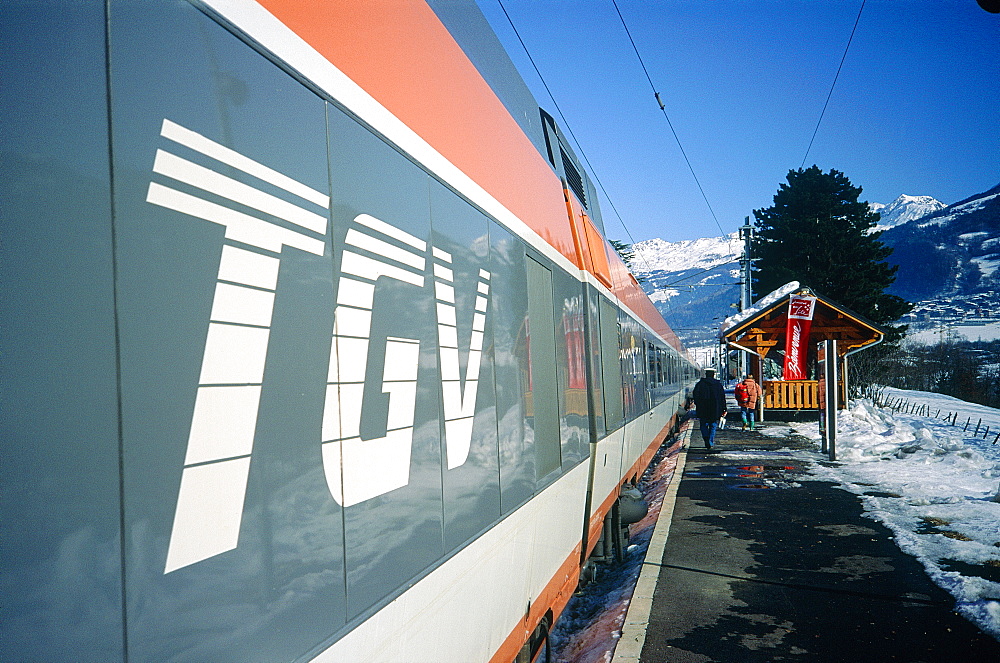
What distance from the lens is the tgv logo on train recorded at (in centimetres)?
145

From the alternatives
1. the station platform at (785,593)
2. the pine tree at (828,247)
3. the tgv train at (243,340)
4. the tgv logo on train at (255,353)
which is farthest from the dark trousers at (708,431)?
the pine tree at (828,247)

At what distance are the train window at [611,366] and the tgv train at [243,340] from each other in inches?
158

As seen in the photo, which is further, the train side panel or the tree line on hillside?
the tree line on hillside

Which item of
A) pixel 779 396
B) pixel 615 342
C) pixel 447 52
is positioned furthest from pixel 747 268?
pixel 447 52

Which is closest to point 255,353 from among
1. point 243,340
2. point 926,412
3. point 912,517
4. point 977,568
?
point 243,340

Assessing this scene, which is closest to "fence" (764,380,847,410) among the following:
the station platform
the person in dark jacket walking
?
the person in dark jacket walking

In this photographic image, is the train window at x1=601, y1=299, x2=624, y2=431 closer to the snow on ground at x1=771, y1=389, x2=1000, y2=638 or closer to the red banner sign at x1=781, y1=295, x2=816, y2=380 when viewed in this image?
the snow on ground at x1=771, y1=389, x2=1000, y2=638

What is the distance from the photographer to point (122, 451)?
4.16 ft

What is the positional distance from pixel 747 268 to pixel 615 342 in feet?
105

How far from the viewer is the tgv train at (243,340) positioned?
1175 mm

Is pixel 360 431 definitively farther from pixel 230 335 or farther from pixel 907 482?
pixel 907 482

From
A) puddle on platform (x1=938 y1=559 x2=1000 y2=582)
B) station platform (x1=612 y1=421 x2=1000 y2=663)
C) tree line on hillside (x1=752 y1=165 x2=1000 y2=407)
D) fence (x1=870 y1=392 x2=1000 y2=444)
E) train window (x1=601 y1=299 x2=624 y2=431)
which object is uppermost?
tree line on hillside (x1=752 y1=165 x2=1000 y2=407)

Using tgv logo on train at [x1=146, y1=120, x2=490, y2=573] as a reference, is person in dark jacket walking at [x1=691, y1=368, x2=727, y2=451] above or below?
below

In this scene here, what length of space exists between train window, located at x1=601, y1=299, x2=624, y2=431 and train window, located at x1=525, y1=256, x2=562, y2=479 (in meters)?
2.40
